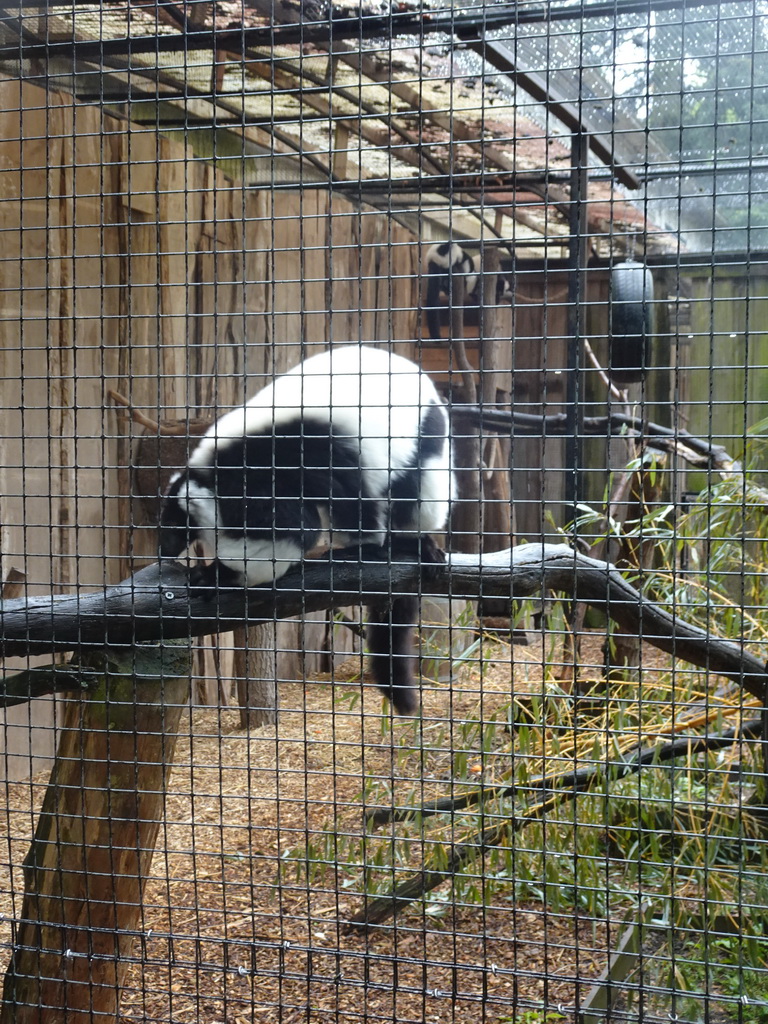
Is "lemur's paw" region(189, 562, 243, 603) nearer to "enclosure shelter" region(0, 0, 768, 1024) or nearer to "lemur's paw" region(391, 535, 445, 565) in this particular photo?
"enclosure shelter" region(0, 0, 768, 1024)

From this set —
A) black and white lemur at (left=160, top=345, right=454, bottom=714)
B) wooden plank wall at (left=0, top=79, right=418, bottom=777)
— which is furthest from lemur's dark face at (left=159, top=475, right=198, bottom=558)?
wooden plank wall at (left=0, top=79, right=418, bottom=777)

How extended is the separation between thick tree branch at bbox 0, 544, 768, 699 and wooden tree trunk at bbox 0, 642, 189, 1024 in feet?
0.36

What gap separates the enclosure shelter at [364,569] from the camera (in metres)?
2.11

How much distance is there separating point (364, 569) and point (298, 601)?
0.25 metres

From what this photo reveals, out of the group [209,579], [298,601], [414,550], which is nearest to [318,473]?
[414,550]

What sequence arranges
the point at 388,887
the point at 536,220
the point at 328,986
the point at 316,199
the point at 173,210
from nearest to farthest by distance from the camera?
the point at 328,986 < the point at 388,887 < the point at 173,210 < the point at 316,199 < the point at 536,220

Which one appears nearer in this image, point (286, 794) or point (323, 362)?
point (323, 362)

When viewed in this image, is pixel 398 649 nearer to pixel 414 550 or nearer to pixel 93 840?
pixel 414 550

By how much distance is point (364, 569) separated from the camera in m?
2.84

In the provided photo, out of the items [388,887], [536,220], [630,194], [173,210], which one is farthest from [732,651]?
[536,220]

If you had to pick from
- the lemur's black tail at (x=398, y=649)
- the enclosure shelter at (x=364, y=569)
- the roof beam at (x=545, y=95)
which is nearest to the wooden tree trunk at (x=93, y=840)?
the enclosure shelter at (x=364, y=569)

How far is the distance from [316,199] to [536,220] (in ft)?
5.93

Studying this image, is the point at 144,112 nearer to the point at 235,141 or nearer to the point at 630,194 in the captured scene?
the point at 235,141

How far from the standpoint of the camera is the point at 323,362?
131 inches
